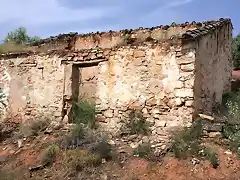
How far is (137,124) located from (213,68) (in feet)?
9.87

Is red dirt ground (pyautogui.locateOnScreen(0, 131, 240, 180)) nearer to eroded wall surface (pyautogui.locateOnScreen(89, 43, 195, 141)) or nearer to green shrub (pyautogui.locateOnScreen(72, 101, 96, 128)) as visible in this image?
eroded wall surface (pyautogui.locateOnScreen(89, 43, 195, 141))

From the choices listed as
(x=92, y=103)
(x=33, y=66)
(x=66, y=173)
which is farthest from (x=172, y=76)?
(x=33, y=66)

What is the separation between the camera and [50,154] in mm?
8922

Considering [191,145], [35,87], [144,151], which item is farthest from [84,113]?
[191,145]

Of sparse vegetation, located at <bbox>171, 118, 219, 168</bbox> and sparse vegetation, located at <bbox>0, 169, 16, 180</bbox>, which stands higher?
sparse vegetation, located at <bbox>171, 118, 219, 168</bbox>

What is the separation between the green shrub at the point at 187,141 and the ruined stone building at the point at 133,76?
33cm

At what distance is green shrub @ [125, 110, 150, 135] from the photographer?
31.7ft

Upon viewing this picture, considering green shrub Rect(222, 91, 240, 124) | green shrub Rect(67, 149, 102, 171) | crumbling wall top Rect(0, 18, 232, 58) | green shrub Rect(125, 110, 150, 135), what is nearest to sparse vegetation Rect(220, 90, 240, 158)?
green shrub Rect(222, 91, 240, 124)

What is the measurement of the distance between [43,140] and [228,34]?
7.05 m

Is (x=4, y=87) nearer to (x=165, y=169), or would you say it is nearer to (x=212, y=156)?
(x=165, y=169)

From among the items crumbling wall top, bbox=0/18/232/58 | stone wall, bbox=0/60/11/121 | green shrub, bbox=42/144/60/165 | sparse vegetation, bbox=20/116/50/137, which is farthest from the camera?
stone wall, bbox=0/60/11/121

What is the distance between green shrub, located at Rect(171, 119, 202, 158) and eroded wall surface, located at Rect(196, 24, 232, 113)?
79cm

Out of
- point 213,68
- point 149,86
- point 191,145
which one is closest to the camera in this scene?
point 191,145

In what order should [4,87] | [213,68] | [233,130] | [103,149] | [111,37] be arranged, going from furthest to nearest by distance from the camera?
[111,37] < [4,87] < [213,68] < [233,130] < [103,149]
